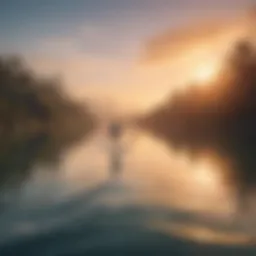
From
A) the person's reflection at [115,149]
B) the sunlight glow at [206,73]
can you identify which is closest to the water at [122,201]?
the person's reflection at [115,149]

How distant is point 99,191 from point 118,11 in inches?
21.4

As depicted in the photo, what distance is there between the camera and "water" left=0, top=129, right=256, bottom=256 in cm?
127

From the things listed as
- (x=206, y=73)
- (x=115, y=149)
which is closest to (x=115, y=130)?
(x=115, y=149)

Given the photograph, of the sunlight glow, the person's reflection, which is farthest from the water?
the sunlight glow

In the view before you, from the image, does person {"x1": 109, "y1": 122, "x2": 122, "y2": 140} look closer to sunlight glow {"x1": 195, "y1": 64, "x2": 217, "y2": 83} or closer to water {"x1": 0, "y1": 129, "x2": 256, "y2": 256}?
water {"x1": 0, "y1": 129, "x2": 256, "y2": 256}

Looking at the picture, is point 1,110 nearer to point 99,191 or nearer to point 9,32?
point 9,32

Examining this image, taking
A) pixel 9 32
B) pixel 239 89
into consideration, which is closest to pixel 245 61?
pixel 239 89

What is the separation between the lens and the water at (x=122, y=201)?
127cm

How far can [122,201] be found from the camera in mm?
1291

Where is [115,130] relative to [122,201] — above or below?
above

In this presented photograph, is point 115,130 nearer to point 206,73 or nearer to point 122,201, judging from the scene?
point 122,201

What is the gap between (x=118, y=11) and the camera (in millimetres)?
1335

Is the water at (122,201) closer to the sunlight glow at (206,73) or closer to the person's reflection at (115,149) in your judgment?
the person's reflection at (115,149)

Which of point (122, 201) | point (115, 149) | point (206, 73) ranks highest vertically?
point (206, 73)
